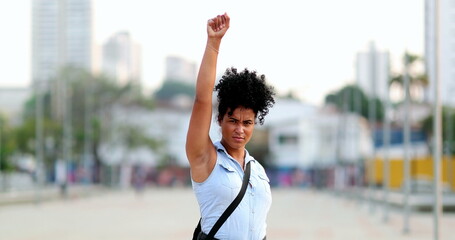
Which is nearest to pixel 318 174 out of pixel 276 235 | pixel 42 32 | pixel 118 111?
pixel 118 111

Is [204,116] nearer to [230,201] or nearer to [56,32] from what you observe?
[230,201]

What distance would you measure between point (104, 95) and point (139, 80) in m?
5.12

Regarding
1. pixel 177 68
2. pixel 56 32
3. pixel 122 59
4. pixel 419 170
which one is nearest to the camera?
pixel 56 32

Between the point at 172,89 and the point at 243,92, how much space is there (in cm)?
14441

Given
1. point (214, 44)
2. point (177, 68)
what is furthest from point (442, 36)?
point (177, 68)

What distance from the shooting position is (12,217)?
31.0 metres

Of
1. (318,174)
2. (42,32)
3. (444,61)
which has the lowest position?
(318,174)

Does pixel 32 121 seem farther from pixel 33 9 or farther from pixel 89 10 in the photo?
pixel 33 9

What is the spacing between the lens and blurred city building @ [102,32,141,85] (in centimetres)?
8538

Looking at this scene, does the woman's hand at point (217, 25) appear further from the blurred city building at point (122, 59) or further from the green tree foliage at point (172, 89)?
the green tree foliage at point (172, 89)

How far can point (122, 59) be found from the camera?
9781 cm

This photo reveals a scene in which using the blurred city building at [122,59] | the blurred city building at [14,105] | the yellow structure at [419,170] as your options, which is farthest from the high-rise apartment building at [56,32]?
the yellow structure at [419,170]

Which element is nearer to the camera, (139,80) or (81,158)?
(81,158)

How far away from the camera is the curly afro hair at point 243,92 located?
186 inches
